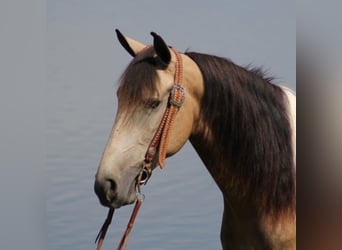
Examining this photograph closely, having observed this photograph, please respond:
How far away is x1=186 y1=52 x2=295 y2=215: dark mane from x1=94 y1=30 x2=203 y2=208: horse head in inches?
2.0

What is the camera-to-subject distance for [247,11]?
2010 mm

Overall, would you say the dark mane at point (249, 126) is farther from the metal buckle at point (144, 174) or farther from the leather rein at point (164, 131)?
the metal buckle at point (144, 174)

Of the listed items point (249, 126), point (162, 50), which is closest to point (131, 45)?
point (162, 50)

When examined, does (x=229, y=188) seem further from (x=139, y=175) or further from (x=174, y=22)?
(x=174, y=22)

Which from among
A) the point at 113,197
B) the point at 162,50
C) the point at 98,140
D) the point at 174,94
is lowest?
the point at 113,197

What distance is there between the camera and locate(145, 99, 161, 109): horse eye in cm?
148

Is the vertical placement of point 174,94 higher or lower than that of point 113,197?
higher

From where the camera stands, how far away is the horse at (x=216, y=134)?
147 centimetres

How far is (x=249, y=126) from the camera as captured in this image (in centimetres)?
158

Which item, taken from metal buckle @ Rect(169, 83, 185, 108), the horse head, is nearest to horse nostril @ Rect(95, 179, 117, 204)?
the horse head

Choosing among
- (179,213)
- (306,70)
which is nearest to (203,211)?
(179,213)

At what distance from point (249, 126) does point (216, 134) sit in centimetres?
9

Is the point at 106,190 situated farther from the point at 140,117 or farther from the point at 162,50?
the point at 162,50

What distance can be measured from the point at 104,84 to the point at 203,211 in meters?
0.48
